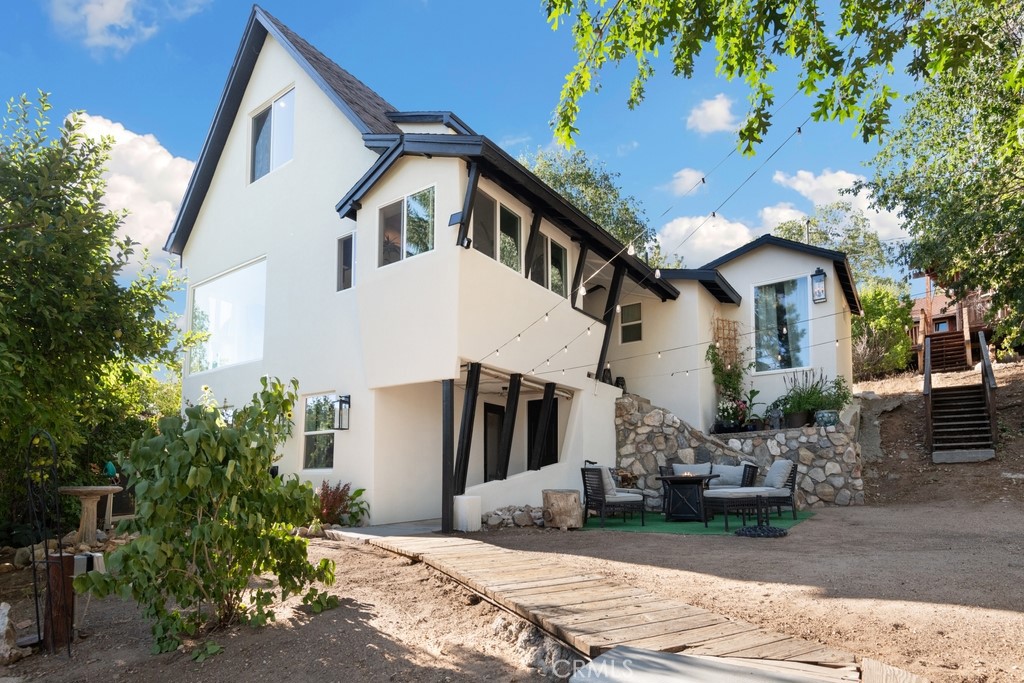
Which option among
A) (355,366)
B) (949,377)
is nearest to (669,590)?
(355,366)

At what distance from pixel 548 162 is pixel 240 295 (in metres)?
13.3

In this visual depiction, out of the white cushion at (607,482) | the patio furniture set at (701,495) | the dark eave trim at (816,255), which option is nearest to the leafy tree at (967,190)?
the dark eave trim at (816,255)

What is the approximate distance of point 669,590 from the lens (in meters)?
5.76

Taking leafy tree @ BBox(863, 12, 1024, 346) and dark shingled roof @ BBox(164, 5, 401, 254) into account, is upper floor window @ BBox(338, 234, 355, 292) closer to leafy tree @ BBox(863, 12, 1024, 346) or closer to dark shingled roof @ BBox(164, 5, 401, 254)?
dark shingled roof @ BBox(164, 5, 401, 254)

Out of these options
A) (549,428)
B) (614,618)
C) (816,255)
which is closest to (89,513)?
(614,618)

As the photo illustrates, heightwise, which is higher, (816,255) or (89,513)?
(816,255)

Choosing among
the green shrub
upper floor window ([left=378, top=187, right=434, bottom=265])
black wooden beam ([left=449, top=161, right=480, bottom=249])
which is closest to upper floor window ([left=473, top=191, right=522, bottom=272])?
black wooden beam ([left=449, top=161, right=480, bottom=249])

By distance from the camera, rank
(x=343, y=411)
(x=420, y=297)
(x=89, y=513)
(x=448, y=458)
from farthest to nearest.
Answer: (x=343, y=411), (x=420, y=297), (x=448, y=458), (x=89, y=513)

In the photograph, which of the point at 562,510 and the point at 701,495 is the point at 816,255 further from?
the point at 562,510

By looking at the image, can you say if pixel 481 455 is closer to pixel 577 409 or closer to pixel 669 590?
pixel 577 409

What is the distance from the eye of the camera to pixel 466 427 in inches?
390

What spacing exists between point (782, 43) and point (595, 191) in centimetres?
1911

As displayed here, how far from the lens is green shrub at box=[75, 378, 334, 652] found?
4492 mm

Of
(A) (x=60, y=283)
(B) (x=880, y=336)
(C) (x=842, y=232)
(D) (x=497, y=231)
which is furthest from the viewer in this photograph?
(C) (x=842, y=232)
